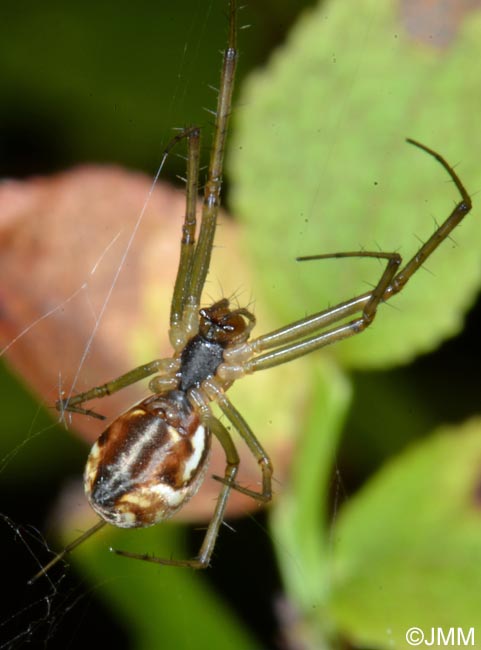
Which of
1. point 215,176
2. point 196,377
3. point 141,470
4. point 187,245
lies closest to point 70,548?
point 141,470

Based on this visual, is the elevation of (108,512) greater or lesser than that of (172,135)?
lesser

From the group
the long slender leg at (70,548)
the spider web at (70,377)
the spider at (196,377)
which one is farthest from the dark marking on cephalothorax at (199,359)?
the long slender leg at (70,548)

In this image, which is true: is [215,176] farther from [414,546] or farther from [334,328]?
[414,546]

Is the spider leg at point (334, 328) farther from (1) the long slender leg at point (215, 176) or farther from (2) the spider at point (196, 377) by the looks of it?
(1) the long slender leg at point (215, 176)

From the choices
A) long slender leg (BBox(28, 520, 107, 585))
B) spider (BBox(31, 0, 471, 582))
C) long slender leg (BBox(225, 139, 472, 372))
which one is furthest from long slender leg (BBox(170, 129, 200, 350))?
long slender leg (BBox(28, 520, 107, 585))

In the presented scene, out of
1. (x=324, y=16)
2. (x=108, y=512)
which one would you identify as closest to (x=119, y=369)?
(x=108, y=512)

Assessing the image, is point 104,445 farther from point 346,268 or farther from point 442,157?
point 442,157

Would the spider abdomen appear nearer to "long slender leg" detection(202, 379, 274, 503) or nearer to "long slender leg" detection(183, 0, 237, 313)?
"long slender leg" detection(202, 379, 274, 503)
